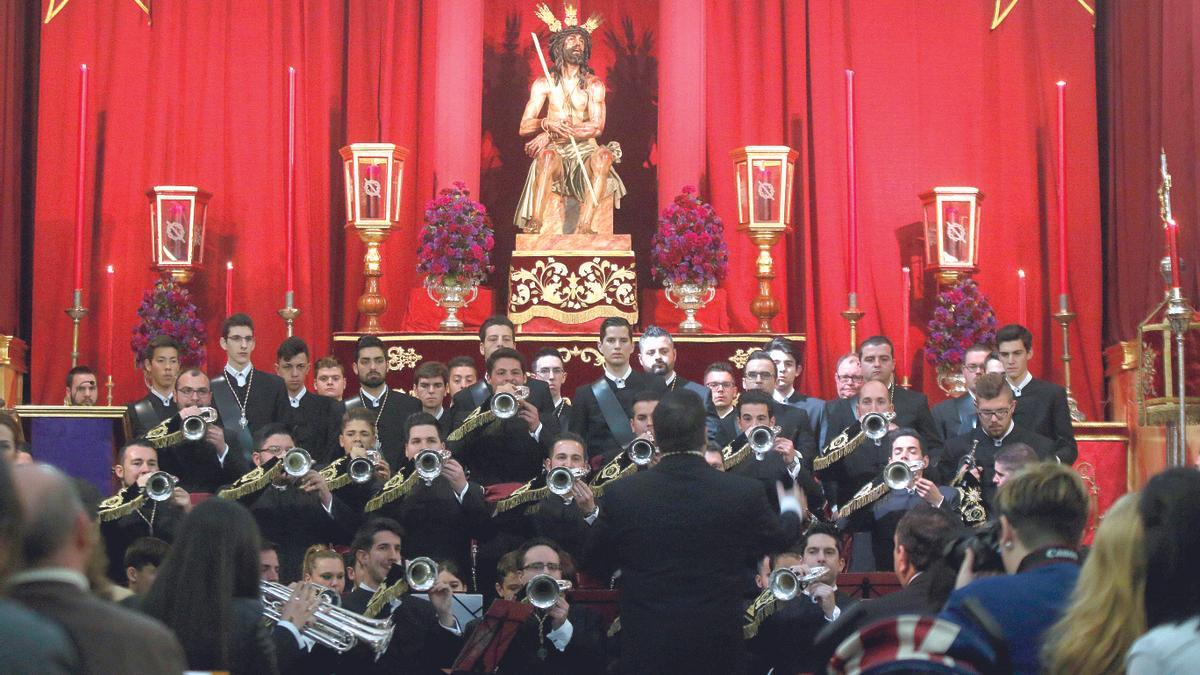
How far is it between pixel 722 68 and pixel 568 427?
457 centimetres

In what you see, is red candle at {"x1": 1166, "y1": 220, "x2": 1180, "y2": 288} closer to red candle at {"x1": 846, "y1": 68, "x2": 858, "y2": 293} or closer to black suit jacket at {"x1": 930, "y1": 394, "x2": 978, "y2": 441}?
black suit jacket at {"x1": 930, "y1": 394, "x2": 978, "y2": 441}

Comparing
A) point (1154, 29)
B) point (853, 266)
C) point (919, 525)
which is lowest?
point (919, 525)

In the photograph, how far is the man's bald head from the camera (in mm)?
2918

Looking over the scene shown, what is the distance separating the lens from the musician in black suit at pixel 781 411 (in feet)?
27.8

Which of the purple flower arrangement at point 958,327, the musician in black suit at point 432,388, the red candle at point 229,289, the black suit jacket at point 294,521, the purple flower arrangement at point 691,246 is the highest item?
the purple flower arrangement at point 691,246

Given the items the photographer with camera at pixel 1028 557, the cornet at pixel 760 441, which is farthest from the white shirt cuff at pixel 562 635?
the photographer with camera at pixel 1028 557

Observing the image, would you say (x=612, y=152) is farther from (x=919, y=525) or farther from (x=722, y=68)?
(x=919, y=525)

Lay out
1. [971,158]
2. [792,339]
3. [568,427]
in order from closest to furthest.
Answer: [568,427]
[792,339]
[971,158]

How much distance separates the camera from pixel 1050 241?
39.9ft

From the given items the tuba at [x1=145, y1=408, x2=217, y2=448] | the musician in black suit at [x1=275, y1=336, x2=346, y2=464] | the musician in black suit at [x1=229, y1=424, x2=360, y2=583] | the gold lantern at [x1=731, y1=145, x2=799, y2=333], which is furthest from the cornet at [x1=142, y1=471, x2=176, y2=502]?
the gold lantern at [x1=731, y1=145, x2=799, y2=333]

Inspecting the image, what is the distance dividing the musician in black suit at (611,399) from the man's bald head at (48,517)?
5465mm

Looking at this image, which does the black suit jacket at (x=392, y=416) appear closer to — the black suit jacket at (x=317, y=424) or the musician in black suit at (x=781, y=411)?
the black suit jacket at (x=317, y=424)

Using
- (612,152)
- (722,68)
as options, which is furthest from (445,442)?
(722,68)

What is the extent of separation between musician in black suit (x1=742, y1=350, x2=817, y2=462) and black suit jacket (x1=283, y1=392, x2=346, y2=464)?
6.85 feet
